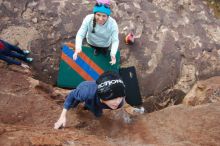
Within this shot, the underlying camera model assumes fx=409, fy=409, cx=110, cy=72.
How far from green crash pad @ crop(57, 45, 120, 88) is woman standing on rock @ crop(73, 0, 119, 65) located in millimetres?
293

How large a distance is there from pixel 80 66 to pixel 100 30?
89 centimetres

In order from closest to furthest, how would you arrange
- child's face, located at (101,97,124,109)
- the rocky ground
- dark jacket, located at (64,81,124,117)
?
child's face, located at (101,97,124,109) → dark jacket, located at (64,81,124,117) → the rocky ground

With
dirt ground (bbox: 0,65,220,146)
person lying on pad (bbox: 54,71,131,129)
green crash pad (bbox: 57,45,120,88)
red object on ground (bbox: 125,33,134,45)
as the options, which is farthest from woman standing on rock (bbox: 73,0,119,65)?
person lying on pad (bbox: 54,71,131,129)

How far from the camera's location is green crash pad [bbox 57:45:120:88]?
5938 millimetres

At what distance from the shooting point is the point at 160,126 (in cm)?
437

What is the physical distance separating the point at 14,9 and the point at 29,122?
2.53m

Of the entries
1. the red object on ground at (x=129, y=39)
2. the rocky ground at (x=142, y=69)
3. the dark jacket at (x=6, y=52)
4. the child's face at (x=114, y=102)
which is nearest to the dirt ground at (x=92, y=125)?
the rocky ground at (x=142, y=69)

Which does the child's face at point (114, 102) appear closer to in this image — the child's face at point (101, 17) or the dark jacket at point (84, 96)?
the dark jacket at point (84, 96)

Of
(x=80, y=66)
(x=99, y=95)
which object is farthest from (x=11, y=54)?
(x=99, y=95)

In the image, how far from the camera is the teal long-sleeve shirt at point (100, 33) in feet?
17.1

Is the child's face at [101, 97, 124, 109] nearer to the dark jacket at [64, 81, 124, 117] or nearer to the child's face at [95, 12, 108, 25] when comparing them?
the dark jacket at [64, 81, 124, 117]

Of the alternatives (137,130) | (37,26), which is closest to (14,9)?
(37,26)

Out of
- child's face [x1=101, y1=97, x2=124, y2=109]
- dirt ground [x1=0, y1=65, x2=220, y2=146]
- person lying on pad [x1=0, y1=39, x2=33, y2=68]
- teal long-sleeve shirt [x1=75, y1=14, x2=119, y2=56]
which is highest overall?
teal long-sleeve shirt [x1=75, y1=14, x2=119, y2=56]

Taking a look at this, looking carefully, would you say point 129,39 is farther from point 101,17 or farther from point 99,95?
point 99,95
